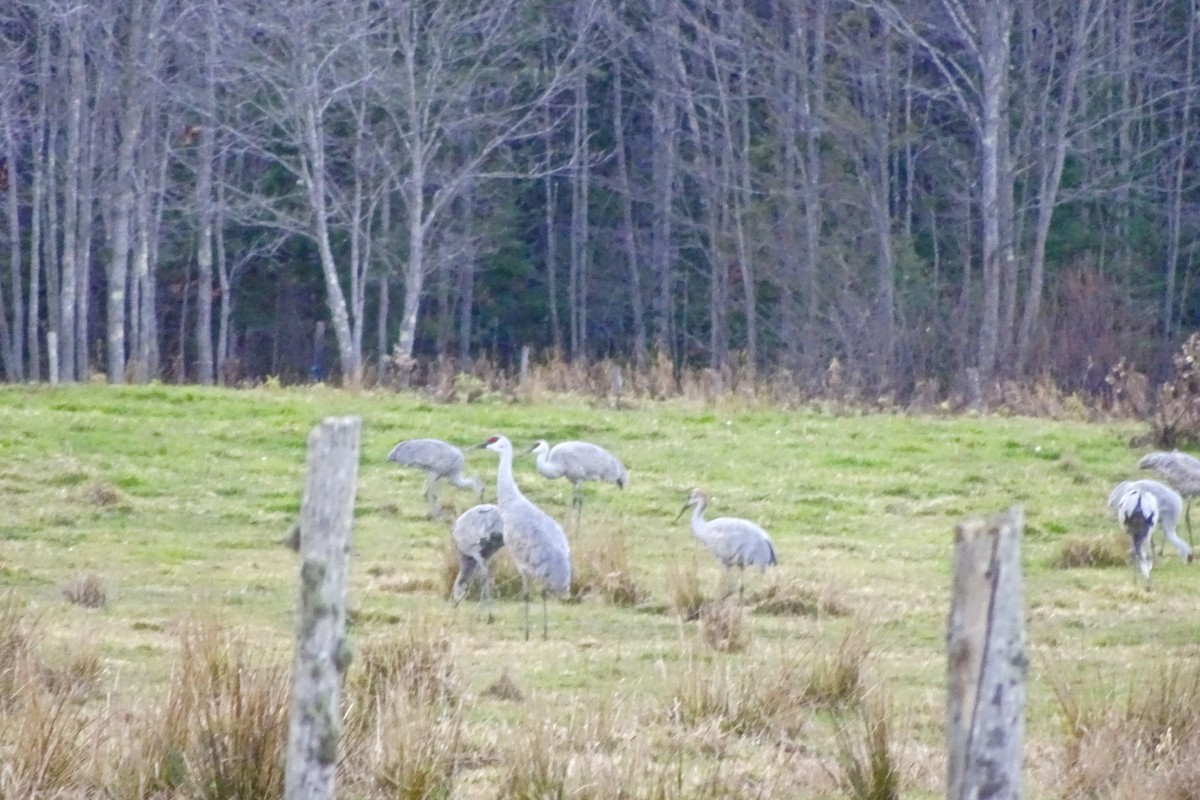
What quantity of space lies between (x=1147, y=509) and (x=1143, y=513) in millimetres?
38

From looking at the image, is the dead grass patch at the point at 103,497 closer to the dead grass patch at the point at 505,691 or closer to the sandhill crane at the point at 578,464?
the sandhill crane at the point at 578,464

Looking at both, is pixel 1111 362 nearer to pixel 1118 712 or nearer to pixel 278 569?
pixel 278 569

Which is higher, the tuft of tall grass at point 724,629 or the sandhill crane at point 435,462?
the sandhill crane at point 435,462

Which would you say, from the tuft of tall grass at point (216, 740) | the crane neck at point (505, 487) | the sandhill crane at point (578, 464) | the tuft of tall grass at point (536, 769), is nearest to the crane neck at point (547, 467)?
the sandhill crane at point (578, 464)

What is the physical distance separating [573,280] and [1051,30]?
38.7ft

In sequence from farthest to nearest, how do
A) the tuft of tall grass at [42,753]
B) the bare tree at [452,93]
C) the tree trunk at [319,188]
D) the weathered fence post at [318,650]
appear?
1. the bare tree at [452,93]
2. the tree trunk at [319,188]
3. the tuft of tall grass at [42,753]
4. the weathered fence post at [318,650]

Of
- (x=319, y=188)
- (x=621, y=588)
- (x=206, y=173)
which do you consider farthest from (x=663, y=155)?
(x=621, y=588)

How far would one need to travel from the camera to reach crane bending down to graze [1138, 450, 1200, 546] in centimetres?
1431

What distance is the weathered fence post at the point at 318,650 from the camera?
16.5 feet

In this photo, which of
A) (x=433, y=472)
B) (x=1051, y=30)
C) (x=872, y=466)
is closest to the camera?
(x=433, y=472)

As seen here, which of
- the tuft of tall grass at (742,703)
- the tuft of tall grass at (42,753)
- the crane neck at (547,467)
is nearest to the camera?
the tuft of tall grass at (42,753)

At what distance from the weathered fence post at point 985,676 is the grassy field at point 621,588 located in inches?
61.7

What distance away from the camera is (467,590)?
10.9 m

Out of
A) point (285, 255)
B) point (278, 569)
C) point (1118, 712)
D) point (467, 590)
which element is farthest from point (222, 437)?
point (285, 255)
